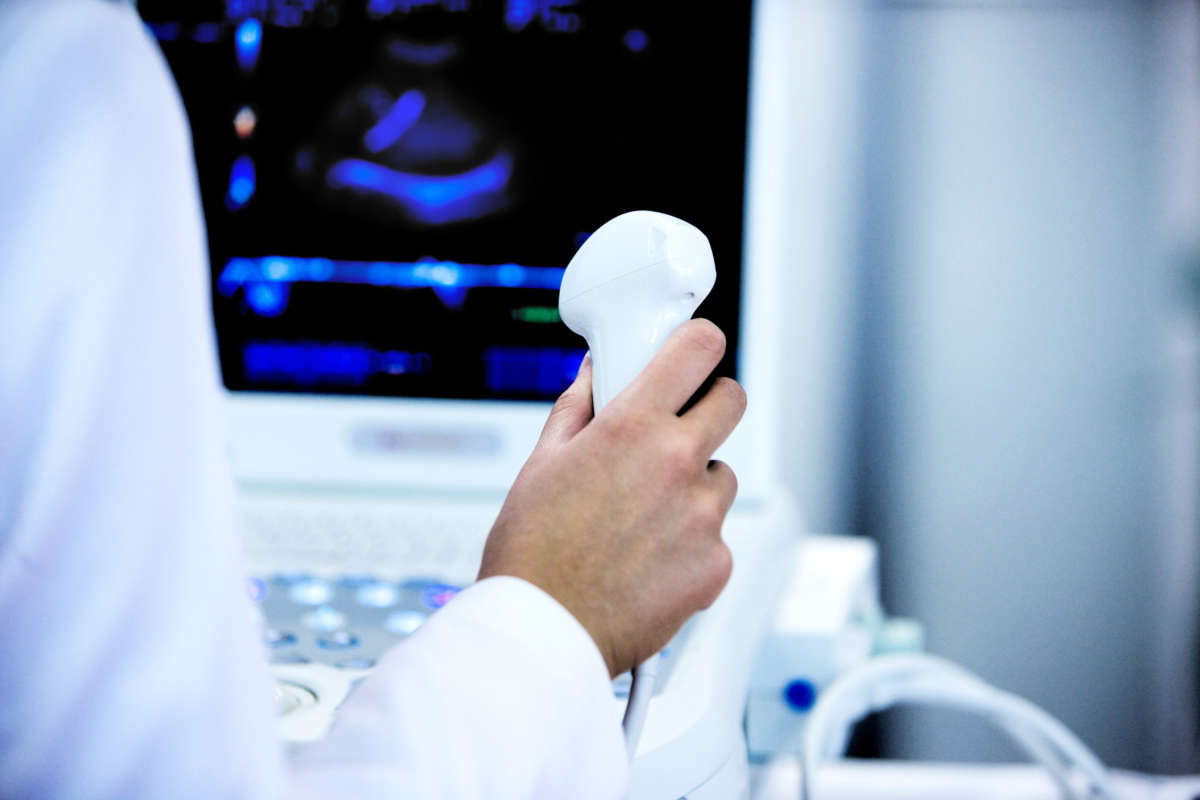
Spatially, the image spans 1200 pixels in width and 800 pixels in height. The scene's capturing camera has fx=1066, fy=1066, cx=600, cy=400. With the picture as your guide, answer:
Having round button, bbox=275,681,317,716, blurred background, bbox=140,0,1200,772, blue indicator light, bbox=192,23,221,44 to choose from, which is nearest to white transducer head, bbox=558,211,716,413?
round button, bbox=275,681,317,716

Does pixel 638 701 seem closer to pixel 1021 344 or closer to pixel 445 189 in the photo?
pixel 445 189

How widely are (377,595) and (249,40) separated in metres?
0.55

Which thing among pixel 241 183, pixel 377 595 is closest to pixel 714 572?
pixel 377 595

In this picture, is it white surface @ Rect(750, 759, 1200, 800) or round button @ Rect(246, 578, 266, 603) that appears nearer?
round button @ Rect(246, 578, 266, 603)

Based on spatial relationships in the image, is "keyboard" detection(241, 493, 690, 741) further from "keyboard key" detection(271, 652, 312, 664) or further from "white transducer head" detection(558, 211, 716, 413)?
"white transducer head" detection(558, 211, 716, 413)

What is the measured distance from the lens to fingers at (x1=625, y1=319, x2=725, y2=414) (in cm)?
45

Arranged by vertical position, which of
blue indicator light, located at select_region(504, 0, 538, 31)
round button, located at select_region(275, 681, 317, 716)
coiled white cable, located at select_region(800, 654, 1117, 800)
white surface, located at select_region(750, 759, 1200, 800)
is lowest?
white surface, located at select_region(750, 759, 1200, 800)

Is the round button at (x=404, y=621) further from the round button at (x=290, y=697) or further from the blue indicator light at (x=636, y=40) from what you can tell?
the blue indicator light at (x=636, y=40)

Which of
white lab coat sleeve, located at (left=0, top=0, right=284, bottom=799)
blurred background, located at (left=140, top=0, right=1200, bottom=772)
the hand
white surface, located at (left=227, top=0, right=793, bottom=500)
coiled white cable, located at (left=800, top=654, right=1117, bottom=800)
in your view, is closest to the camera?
white lab coat sleeve, located at (left=0, top=0, right=284, bottom=799)

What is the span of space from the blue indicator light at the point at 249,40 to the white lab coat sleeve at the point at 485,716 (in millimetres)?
741

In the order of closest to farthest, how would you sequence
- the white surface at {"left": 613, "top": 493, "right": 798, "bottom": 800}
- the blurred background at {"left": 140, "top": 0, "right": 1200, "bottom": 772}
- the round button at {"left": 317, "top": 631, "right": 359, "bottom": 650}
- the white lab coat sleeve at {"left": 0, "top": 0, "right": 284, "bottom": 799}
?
the white lab coat sleeve at {"left": 0, "top": 0, "right": 284, "bottom": 799}
the white surface at {"left": 613, "top": 493, "right": 798, "bottom": 800}
the round button at {"left": 317, "top": 631, "right": 359, "bottom": 650}
the blurred background at {"left": 140, "top": 0, "right": 1200, "bottom": 772}

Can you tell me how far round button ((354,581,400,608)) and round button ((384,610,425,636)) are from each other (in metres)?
0.03

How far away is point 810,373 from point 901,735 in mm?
659

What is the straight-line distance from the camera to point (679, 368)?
45cm
